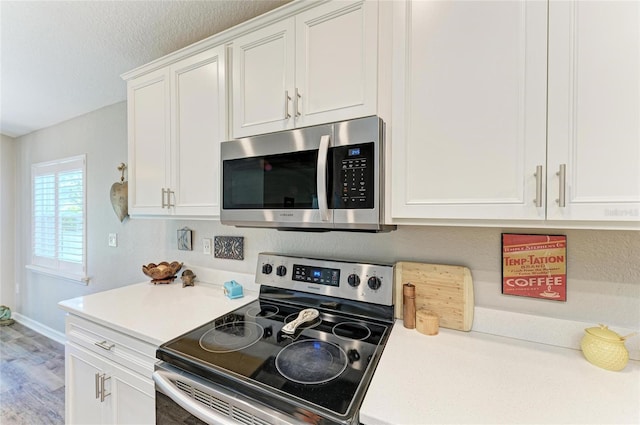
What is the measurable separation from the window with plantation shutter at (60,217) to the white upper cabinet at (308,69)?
253cm

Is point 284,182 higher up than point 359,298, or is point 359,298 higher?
point 284,182

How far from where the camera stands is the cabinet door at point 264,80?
118cm

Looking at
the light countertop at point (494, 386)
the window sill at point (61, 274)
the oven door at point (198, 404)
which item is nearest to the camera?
the light countertop at point (494, 386)

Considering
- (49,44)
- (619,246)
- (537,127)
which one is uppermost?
(49,44)

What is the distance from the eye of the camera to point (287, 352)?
3.20 ft

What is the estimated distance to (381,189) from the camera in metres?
1.01

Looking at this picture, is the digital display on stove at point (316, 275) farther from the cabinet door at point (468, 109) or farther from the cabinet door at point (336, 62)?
the cabinet door at point (336, 62)

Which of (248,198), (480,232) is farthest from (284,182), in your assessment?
(480,232)

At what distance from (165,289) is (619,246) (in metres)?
2.22

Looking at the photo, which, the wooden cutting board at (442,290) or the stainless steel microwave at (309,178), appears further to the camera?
the wooden cutting board at (442,290)

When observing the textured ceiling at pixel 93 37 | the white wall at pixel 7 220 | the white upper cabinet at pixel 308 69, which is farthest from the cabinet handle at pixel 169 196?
the white wall at pixel 7 220

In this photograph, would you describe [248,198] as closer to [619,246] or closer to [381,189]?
[381,189]

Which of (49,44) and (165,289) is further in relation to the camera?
(165,289)

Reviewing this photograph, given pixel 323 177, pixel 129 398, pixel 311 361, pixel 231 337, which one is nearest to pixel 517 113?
pixel 323 177
